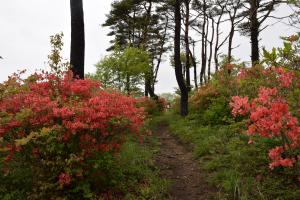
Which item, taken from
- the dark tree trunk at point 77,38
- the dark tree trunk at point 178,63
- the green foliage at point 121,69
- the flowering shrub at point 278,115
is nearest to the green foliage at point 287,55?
the flowering shrub at point 278,115

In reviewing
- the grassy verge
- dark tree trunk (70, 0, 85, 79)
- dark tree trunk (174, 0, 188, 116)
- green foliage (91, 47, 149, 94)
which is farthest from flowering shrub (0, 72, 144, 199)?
green foliage (91, 47, 149, 94)

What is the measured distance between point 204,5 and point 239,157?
21006 millimetres

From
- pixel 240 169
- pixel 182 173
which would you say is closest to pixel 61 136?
pixel 182 173

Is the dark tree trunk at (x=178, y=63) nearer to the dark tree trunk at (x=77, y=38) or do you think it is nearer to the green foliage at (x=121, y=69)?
the green foliage at (x=121, y=69)

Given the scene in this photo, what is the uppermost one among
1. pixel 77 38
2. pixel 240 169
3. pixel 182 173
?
Answer: pixel 77 38

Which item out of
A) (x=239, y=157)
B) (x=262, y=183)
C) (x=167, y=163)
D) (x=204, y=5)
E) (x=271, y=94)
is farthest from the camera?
(x=204, y=5)

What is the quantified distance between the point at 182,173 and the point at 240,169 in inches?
55.0

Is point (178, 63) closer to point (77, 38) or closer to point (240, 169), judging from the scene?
point (77, 38)

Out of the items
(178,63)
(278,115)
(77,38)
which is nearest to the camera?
(278,115)

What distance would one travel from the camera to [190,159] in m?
9.45

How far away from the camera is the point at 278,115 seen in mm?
5102

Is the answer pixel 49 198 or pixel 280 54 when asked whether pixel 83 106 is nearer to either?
pixel 49 198

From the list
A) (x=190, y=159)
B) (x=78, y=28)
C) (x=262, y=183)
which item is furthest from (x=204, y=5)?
(x=262, y=183)

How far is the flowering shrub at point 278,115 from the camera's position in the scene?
5.13 metres
